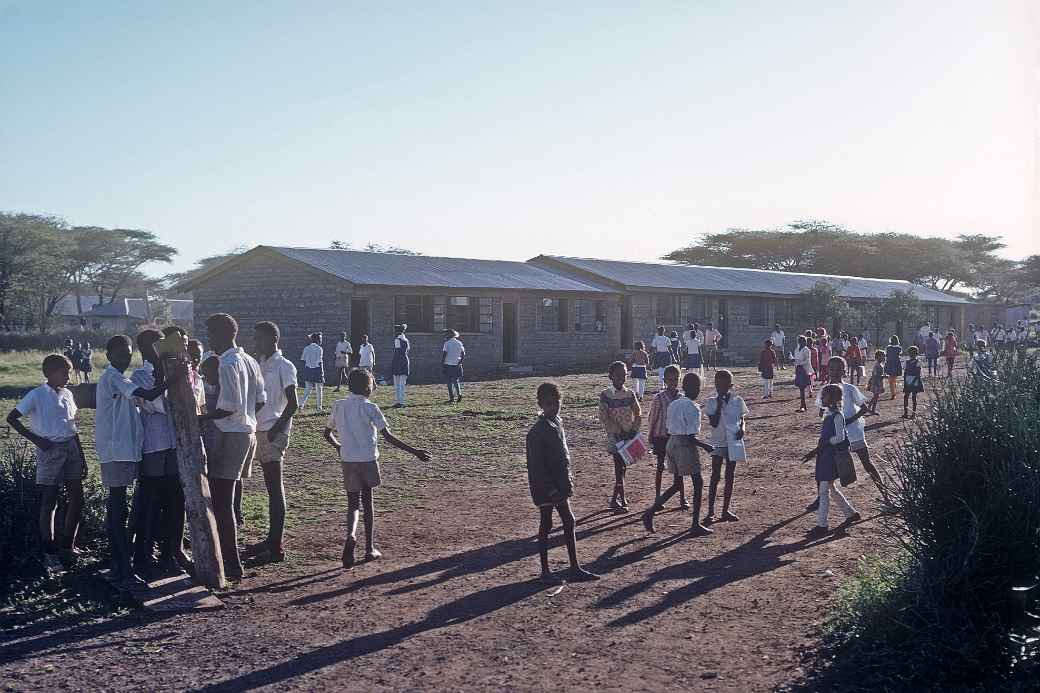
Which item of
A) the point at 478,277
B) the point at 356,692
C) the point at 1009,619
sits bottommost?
the point at 356,692

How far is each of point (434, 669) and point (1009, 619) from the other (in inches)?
122

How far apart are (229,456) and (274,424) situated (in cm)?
52

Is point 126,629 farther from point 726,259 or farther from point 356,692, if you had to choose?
point 726,259

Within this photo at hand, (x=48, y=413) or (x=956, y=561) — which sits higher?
(x=48, y=413)

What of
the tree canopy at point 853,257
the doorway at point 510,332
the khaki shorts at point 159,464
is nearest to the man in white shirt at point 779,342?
the doorway at point 510,332

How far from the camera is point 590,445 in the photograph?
583 inches

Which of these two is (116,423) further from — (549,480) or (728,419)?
(728,419)

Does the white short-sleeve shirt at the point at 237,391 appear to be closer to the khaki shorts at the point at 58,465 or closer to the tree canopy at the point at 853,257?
the khaki shorts at the point at 58,465

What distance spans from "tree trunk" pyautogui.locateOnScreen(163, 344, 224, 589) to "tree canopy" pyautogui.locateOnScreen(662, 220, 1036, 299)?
218 ft

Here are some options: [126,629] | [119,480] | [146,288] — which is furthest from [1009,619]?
[146,288]

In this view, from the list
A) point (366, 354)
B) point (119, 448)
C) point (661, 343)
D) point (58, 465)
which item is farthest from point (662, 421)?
point (661, 343)

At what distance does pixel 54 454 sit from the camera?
725cm

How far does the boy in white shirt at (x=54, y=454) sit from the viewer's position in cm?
720

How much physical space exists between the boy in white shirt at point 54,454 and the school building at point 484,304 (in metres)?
19.1
